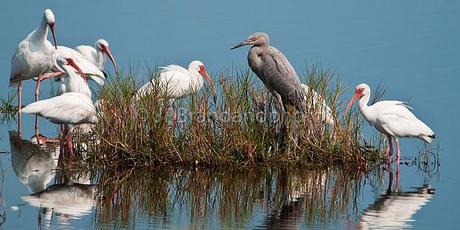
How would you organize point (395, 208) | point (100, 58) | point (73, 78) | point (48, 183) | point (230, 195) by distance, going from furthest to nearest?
point (100, 58), point (73, 78), point (48, 183), point (230, 195), point (395, 208)

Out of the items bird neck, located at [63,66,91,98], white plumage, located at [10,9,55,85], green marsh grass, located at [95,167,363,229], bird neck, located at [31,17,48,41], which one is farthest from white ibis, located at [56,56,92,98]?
green marsh grass, located at [95,167,363,229]

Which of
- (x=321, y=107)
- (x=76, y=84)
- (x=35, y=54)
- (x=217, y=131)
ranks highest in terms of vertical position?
(x=35, y=54)

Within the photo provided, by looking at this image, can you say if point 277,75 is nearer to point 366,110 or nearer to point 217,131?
point 217,131

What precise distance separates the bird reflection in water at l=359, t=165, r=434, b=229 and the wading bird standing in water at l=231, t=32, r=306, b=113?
175cm

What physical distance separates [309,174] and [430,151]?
2923mm

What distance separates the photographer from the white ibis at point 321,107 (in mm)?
14656

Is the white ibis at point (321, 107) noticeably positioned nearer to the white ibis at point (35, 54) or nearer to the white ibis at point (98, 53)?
the white ibis at point (35, 54)

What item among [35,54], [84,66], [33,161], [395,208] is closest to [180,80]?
[84,66]

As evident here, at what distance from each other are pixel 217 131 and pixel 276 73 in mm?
1287

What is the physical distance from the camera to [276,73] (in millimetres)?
15055

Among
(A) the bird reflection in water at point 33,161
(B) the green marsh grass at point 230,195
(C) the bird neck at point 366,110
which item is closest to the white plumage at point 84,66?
(A) the bird reflection in water at point 33,161

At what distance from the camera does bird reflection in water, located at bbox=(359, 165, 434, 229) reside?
11508 millimetres

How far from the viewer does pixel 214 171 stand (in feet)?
46.0

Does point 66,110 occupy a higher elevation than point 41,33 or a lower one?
lower
